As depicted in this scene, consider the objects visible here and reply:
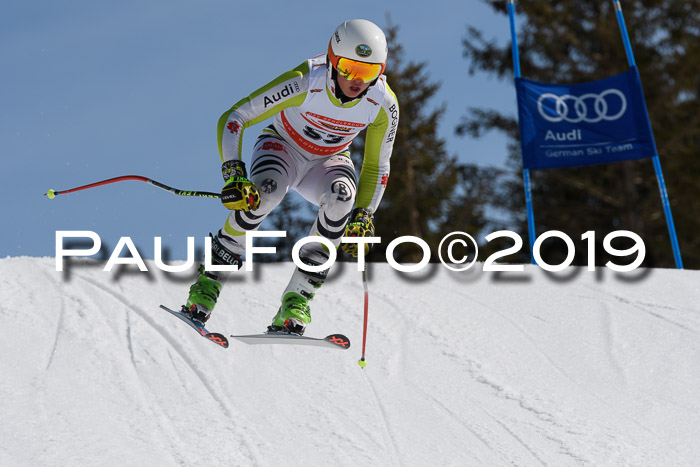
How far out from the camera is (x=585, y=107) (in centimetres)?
1141

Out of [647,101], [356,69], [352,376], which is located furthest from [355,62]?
[647,101]

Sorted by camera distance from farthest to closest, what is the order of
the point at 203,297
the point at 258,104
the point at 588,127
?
1. the point at 588,127
2. the point at 203,297
3. the point at 258,104

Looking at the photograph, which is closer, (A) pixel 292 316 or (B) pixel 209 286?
(A) pixel 292 316

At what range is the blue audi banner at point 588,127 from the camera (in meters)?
11.2

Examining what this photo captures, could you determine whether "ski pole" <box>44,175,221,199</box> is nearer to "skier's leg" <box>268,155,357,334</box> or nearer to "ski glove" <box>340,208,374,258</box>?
"skier's leg" <box>268,155,357,334</box>

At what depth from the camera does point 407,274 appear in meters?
8.93

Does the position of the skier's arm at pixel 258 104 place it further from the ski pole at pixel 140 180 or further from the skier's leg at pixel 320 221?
the skier's leg at pixel 320 221

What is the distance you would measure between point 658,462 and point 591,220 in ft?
50.6

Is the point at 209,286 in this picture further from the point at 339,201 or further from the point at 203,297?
the point at 339,201

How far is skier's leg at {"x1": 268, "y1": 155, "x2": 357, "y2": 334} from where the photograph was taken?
5.65m

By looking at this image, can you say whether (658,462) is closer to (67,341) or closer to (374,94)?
(374,94)

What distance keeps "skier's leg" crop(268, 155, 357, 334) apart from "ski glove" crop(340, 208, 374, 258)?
0.22ft

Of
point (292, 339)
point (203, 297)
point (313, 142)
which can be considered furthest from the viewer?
point (203, 297)

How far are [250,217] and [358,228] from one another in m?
0.70
